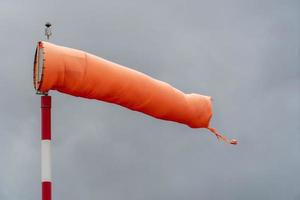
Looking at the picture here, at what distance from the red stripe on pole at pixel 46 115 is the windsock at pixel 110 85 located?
0.44 meters

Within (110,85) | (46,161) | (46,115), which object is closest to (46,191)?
(46,161)

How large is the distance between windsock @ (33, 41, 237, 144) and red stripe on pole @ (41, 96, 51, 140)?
1.43ft

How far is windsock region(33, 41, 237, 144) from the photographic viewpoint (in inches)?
641

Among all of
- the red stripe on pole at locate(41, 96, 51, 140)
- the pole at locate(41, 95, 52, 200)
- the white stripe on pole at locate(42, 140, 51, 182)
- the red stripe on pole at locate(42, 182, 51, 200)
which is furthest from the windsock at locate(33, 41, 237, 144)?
the red stripe on pole at locate(42, 182, 51, 200)

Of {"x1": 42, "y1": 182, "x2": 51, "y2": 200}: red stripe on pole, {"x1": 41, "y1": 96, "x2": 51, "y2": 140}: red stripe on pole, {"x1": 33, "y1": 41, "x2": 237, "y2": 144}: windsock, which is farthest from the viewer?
{"x1": 41, "y1": 96, "x2": 51, "y2": 140}: red stripe on pole

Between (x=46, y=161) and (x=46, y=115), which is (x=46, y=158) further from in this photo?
(x=46, y=115)

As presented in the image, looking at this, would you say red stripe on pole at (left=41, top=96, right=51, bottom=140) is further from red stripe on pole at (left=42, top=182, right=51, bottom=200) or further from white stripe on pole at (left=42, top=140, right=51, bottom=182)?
red stripe on pole at (left=42, top=182, right=51, bottom=200)

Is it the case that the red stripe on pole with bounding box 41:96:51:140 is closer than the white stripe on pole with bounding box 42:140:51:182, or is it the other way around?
the white stripe on pole with bounding box 42:140:51:182

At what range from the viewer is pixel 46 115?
17.0m

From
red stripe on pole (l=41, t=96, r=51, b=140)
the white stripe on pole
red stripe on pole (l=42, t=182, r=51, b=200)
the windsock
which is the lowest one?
red stripe on pole (l=42, t=182, r=51, b=200)

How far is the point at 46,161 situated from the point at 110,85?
113 inches

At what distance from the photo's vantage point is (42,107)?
17.0 m

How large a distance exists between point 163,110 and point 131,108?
1.06 m

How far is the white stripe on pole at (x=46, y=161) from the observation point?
54.6 feet
